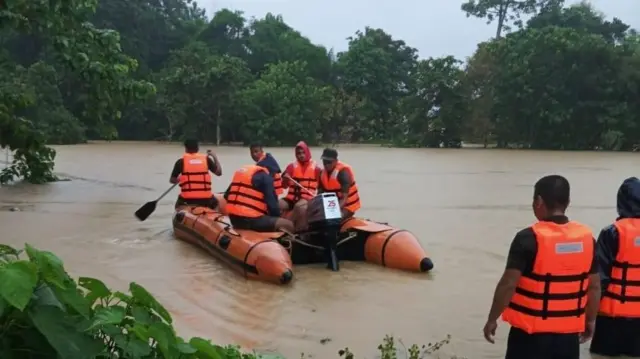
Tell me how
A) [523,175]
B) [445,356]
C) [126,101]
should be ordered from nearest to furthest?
1. [445,356]
2. [126,101]
3. [523,175]

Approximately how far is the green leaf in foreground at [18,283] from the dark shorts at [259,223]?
579 centimetres

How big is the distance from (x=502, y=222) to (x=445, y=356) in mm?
7549

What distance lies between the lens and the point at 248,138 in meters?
37.4

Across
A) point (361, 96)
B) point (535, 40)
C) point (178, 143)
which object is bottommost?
point (178, 143)

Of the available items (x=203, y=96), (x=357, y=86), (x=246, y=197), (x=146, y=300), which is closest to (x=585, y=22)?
(x=357, y=86)

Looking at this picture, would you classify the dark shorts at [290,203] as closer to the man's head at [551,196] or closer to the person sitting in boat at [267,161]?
the person sitting in boat at [267,161]

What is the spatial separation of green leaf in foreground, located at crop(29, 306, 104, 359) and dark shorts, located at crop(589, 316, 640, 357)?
348 centimetres

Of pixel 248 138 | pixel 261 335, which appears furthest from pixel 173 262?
pixel 248 138

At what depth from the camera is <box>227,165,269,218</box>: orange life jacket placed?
7.59m

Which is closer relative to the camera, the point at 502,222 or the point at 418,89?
the point at 502,222

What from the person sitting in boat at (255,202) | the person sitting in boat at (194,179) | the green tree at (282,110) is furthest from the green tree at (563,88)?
the person sitting in boat at (255,202)

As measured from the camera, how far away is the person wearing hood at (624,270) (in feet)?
14.4

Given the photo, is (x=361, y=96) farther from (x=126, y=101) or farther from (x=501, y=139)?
(x=126, y=101)

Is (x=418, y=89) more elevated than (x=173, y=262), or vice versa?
(x=418, y=89)
